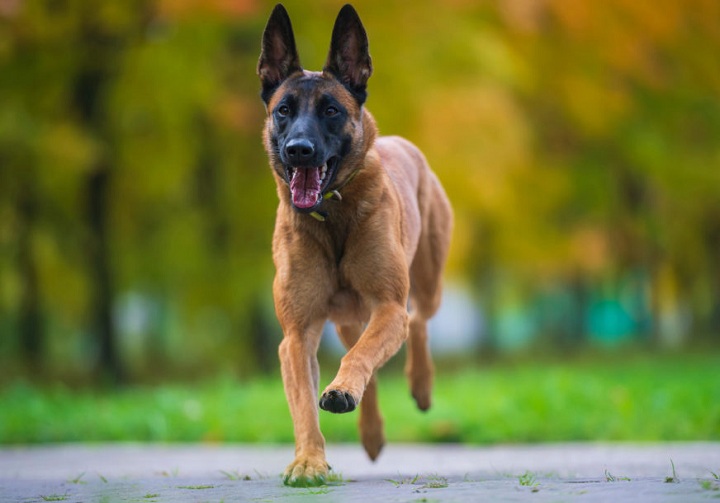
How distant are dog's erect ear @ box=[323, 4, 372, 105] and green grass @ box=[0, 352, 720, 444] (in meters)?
4.67

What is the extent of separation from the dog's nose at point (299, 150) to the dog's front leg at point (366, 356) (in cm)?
88

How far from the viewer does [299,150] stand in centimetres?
531

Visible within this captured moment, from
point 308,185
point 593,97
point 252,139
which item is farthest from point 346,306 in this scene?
point 593,97

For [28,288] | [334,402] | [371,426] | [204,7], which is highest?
[204,7]

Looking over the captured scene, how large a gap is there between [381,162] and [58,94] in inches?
427

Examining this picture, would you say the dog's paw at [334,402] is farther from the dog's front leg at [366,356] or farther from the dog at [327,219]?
the dog at [327,219]

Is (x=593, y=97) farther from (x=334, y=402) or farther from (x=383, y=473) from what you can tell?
(x=334, y=402)

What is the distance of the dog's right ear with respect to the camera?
5949 millimetres

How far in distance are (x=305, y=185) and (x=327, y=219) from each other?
27 cm

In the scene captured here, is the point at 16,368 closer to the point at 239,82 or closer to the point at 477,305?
the point at 239,82

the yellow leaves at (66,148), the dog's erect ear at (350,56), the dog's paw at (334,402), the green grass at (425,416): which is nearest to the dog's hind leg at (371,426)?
the dog's erect ear at (350,56)

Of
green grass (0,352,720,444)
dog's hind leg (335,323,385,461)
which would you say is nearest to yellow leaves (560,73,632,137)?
green grass (0,352,720,444)

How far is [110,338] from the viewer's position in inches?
667

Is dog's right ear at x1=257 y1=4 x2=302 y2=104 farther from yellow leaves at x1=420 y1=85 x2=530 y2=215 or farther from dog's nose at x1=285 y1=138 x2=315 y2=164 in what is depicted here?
yellow leaves at x1=420 y1=85 x2=530 y2=215
